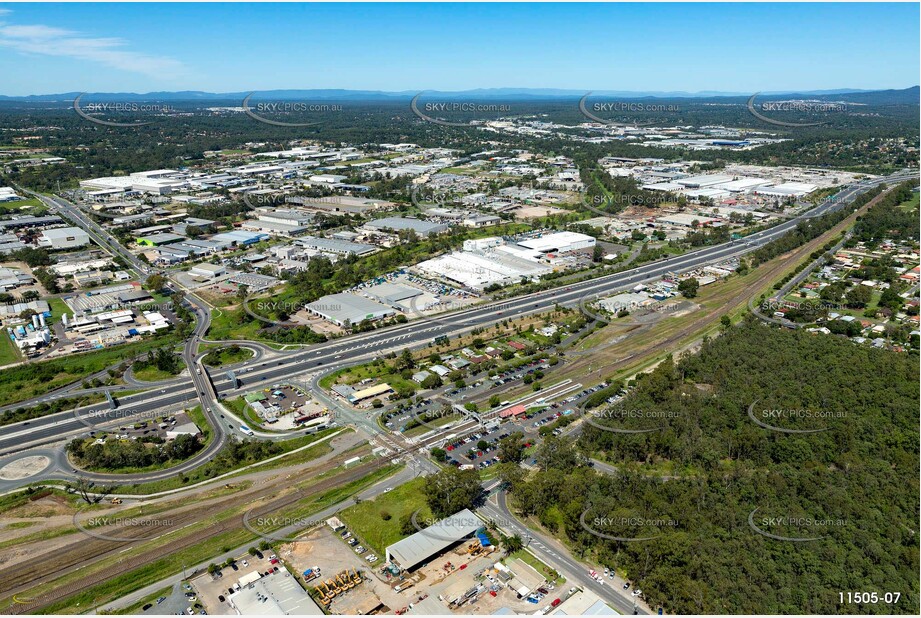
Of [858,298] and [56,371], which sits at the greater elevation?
[858,298]

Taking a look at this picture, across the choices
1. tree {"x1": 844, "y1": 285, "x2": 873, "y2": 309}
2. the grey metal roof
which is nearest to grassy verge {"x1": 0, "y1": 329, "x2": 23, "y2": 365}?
the grey metal roof

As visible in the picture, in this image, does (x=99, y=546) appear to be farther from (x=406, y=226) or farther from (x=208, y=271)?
(x=406, y=226)

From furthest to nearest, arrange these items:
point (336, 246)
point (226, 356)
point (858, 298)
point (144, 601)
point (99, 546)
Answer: point (336, 246) < point (858, 298) < point (226, 356) < point (99, 546) < point (144, 601)

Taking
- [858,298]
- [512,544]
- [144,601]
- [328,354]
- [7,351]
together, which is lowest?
[144,601]

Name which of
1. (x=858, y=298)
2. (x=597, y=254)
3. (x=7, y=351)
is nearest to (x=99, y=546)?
(x=7, y=351)

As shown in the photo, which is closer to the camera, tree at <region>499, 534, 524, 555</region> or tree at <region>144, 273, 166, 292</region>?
tree at <region>499, 534, 524, 555</region>

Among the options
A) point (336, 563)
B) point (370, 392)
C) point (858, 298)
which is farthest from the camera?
point (858, 298)

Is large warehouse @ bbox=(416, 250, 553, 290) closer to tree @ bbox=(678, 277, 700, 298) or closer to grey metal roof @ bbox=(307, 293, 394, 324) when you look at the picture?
grey metal roof @ bbox=(307, 293, 394, 324)
